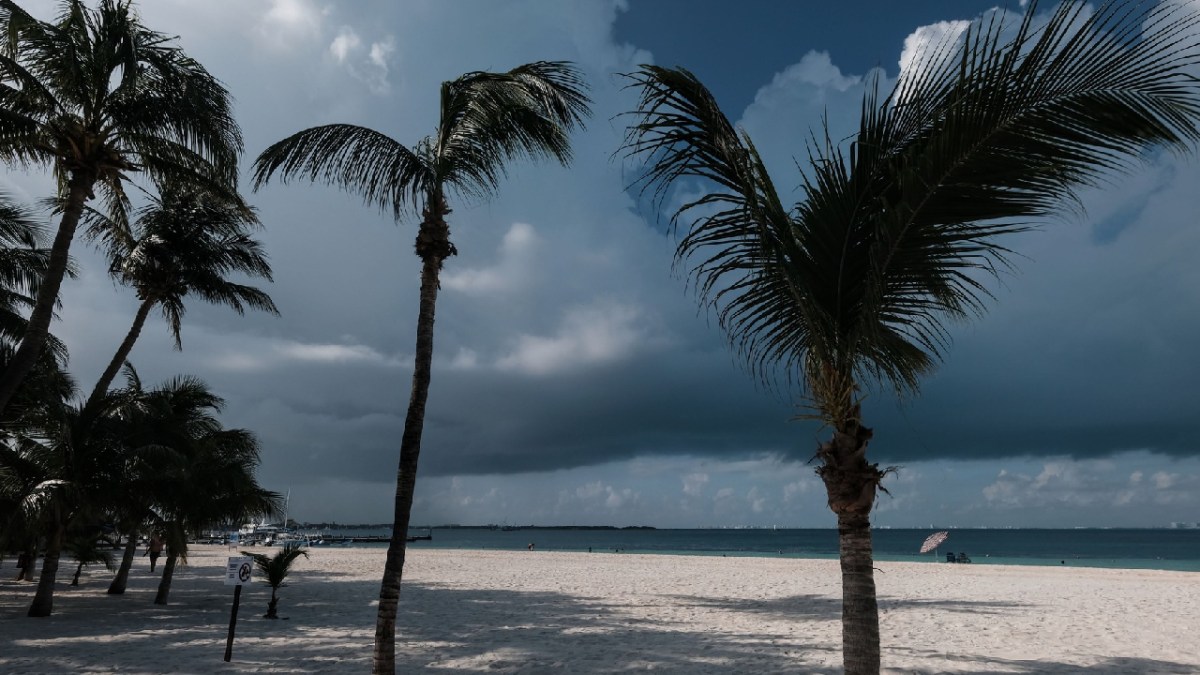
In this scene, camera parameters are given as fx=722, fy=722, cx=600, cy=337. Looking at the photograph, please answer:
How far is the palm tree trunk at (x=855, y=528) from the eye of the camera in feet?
14.5

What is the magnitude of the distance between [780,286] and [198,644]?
10.4 metres

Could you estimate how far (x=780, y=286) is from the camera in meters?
5.16

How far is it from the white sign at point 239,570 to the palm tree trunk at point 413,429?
2874mm

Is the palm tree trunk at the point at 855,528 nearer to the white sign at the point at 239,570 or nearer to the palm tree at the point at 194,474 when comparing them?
the white sign at the point at 239,570

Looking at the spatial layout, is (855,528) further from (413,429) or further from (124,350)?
(124,350)

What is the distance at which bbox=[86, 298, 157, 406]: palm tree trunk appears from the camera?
1498 cm

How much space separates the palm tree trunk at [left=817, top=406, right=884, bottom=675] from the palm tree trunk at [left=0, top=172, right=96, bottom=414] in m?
10.3

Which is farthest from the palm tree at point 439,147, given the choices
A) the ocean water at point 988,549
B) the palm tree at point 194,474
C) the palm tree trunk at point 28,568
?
A: the ocean water at point 988,549

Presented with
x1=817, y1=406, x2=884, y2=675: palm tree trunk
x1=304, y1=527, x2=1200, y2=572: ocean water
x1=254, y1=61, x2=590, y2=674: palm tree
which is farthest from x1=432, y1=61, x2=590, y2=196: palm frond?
x1=304, y1=527, x2=1200, y2=572: ocean water

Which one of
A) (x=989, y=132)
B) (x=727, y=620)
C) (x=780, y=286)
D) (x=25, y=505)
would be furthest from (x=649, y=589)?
(x=989, y=132)

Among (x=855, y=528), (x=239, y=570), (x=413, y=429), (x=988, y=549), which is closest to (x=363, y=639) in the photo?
(x=239, y=570)

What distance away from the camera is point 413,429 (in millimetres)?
7516

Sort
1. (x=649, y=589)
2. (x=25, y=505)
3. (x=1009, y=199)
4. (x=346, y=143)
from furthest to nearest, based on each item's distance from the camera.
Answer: (x=649, y=589) < (x=25, y=505) < (x=346, y=143) < (x=1009, y=199)

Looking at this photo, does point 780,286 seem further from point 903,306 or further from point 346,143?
point 346,143
